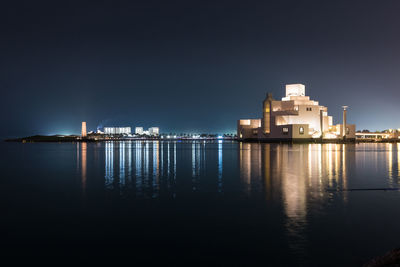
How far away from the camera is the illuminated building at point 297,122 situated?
110 metres

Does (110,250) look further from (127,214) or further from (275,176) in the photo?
(275,176)

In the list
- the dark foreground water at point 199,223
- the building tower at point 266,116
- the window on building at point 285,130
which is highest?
the building tower at point 266,116

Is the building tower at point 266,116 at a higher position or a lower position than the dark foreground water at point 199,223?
higher

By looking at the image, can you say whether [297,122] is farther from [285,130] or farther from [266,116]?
[266,116]

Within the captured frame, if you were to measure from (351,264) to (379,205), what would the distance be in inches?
284

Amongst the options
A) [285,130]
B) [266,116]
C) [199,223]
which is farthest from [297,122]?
[199,223]

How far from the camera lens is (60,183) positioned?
68.5 feet

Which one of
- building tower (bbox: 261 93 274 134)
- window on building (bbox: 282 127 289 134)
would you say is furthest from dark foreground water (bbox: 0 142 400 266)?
building tower (bbox: 261 93 274 134)

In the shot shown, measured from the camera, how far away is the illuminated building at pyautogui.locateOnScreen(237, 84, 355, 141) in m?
110

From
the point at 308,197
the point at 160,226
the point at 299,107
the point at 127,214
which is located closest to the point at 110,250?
the point at 160,226

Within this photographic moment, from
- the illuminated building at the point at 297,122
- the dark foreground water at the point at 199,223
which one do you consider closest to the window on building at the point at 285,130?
the illuminated building at the point at 297,122

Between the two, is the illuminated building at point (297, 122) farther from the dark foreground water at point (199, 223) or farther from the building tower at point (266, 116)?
the dark foreground water at point (199, 223)

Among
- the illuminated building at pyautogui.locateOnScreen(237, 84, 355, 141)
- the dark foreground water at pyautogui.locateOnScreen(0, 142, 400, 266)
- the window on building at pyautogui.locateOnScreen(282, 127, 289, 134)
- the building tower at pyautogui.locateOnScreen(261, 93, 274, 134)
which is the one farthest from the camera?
the building tower at pyautogui.locateOnScreen(261, 93, 274, 134)

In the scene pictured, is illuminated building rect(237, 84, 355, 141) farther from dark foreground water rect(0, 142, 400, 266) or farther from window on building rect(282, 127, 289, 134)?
dark foreground water rect(0, 142, 400, 266)
